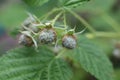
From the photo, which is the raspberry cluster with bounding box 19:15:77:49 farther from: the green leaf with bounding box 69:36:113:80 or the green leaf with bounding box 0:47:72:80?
the green leaf with bounding box 69:36:113:80

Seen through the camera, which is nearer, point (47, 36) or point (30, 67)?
point (47, 36)

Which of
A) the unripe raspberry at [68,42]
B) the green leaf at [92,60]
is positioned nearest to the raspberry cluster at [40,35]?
the unripe raspberry at [68,42]

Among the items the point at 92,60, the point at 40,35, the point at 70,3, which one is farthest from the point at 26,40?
the point at 92,60

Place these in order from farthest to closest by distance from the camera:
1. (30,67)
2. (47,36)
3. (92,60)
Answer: (92,60) → (30,67) → (47,36)

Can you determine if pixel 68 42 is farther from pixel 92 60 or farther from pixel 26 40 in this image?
pixel 92 60

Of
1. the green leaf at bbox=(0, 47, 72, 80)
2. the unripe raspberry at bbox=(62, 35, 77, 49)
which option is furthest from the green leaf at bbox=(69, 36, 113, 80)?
the unripe raspberry at bbox=(62, 35, 77, 49)
